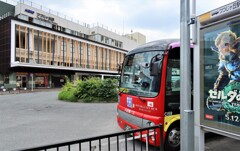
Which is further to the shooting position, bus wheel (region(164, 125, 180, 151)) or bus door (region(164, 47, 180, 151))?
bus wheel (region(164, 125, 180, 151))

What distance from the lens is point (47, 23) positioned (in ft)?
119

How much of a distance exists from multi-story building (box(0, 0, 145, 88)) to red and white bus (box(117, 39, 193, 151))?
90.8 ft

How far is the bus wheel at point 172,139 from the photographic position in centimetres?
426

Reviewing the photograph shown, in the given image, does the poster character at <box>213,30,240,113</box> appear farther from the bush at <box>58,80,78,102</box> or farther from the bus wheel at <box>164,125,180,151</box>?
the bush at <box>58,80,78,102</box>

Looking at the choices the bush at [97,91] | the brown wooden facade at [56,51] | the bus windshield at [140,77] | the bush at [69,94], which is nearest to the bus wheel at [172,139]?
the bus windshield at [140,77]

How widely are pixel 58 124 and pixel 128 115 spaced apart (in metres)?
4.03

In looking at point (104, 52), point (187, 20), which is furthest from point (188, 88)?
point (104, 52)

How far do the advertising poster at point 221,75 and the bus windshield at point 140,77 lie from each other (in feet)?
4.37

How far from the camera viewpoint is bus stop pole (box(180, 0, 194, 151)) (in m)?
2.61

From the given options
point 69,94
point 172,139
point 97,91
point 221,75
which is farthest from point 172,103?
point 69,94

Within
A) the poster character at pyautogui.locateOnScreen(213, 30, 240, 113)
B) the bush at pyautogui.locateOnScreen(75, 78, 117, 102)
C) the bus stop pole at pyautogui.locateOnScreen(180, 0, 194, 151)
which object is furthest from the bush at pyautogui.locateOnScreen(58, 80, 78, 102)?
the poster character at pyautogui.locateOnScreen(213, 30, 240, 113)

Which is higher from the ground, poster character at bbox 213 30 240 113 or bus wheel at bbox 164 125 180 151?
poster character at bbox 213 30 240 113

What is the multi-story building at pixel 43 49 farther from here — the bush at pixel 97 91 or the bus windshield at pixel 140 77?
the bus windshield at pixel 140 77

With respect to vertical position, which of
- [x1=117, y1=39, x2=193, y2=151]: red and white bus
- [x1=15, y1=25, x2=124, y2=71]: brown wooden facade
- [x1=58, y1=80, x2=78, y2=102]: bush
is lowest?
[x1=58, y1=80, x2=78, y2=102]: bush
